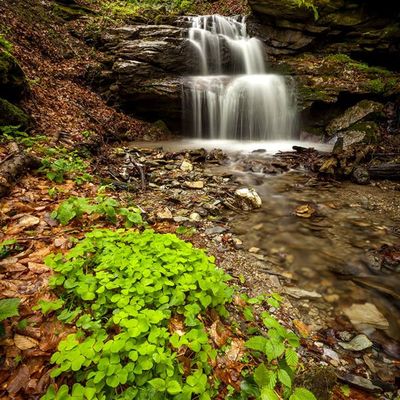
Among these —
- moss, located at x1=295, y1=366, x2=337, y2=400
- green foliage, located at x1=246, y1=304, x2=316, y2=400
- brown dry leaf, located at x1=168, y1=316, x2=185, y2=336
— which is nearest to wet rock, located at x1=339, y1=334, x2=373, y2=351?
moss, located at x1=295, y1=366, x2=337, y2=400

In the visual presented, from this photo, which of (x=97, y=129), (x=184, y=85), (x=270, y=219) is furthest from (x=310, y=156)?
(x=97, y=129)

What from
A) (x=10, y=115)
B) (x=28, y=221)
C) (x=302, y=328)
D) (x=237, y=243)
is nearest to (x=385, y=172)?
(x=237, y=243)

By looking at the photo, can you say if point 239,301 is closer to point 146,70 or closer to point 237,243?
point 237,243

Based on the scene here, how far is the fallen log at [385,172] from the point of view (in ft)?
22.8

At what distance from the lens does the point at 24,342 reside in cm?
171

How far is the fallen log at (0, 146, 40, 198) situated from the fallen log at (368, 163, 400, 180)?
7.39m

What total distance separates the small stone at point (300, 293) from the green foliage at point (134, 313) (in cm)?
101

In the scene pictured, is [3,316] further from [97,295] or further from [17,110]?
[17,110]

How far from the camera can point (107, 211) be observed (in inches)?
129

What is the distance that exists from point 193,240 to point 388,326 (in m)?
2.30

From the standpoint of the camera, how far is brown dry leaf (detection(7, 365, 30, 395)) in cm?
149

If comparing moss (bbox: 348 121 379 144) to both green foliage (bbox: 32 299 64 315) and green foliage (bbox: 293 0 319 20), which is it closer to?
green foliage (bbox: 293 0 319 20)

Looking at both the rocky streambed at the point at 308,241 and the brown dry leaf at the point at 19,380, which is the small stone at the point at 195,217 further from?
the brown dry leaf at the point at 19,380

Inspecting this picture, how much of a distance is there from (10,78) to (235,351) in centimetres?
678
